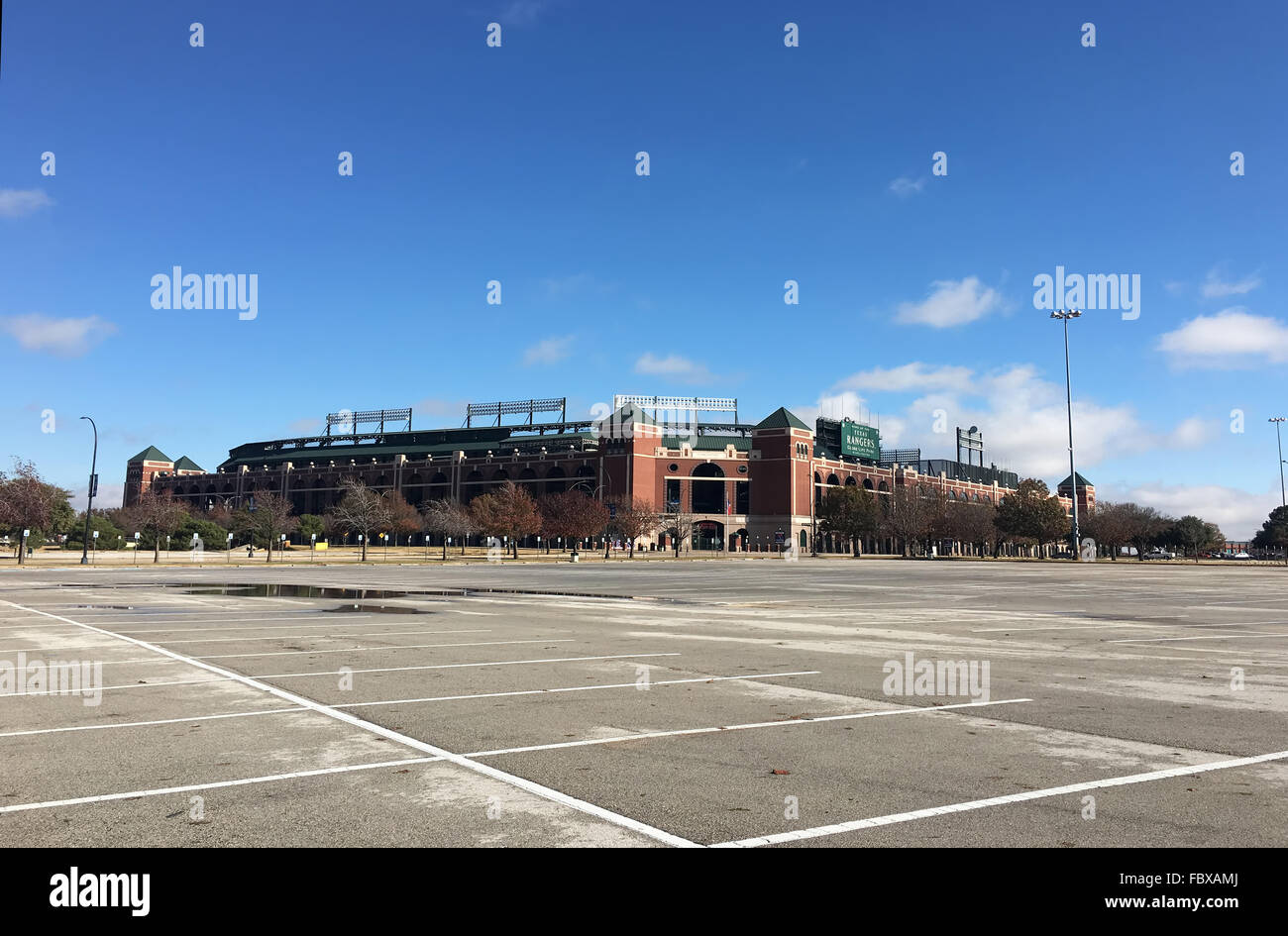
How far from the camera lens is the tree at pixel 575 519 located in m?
88.1

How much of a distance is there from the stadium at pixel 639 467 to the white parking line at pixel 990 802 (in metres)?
103

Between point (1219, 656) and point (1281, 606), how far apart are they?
15.5 m

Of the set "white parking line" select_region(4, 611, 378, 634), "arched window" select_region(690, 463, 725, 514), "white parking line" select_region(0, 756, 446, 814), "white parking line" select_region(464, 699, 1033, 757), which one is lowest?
"white parking line" select_region(4, 611, 378, 634)

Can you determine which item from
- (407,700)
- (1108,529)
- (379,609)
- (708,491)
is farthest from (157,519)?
(1108,529)

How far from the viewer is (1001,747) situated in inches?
279

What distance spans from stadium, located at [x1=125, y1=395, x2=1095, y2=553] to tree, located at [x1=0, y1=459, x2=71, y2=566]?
1852 inches

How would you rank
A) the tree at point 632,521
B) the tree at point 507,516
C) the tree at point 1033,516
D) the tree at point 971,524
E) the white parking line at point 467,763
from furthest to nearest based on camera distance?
the tree at point 971,524
the tree at point 1033,516
the tree at point 632,521
the tree at point 507,516
the white parking line at point 467,763

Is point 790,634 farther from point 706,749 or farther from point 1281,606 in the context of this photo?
point 1281,606

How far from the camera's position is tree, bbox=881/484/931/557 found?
106 m

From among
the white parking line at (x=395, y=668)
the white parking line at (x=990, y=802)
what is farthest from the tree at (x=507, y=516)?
the white parking line at (x=990, y=802)

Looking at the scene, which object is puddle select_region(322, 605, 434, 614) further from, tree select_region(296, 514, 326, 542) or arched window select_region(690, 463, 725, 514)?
arched window select_region(690, 463, 725, 514)

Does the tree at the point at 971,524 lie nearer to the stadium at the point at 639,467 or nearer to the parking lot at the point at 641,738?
the stadium at the point at 639,467

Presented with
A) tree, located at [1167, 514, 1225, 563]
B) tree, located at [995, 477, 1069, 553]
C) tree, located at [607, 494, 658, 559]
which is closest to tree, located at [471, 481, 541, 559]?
tree, located at [607, 494, 658, 559]
